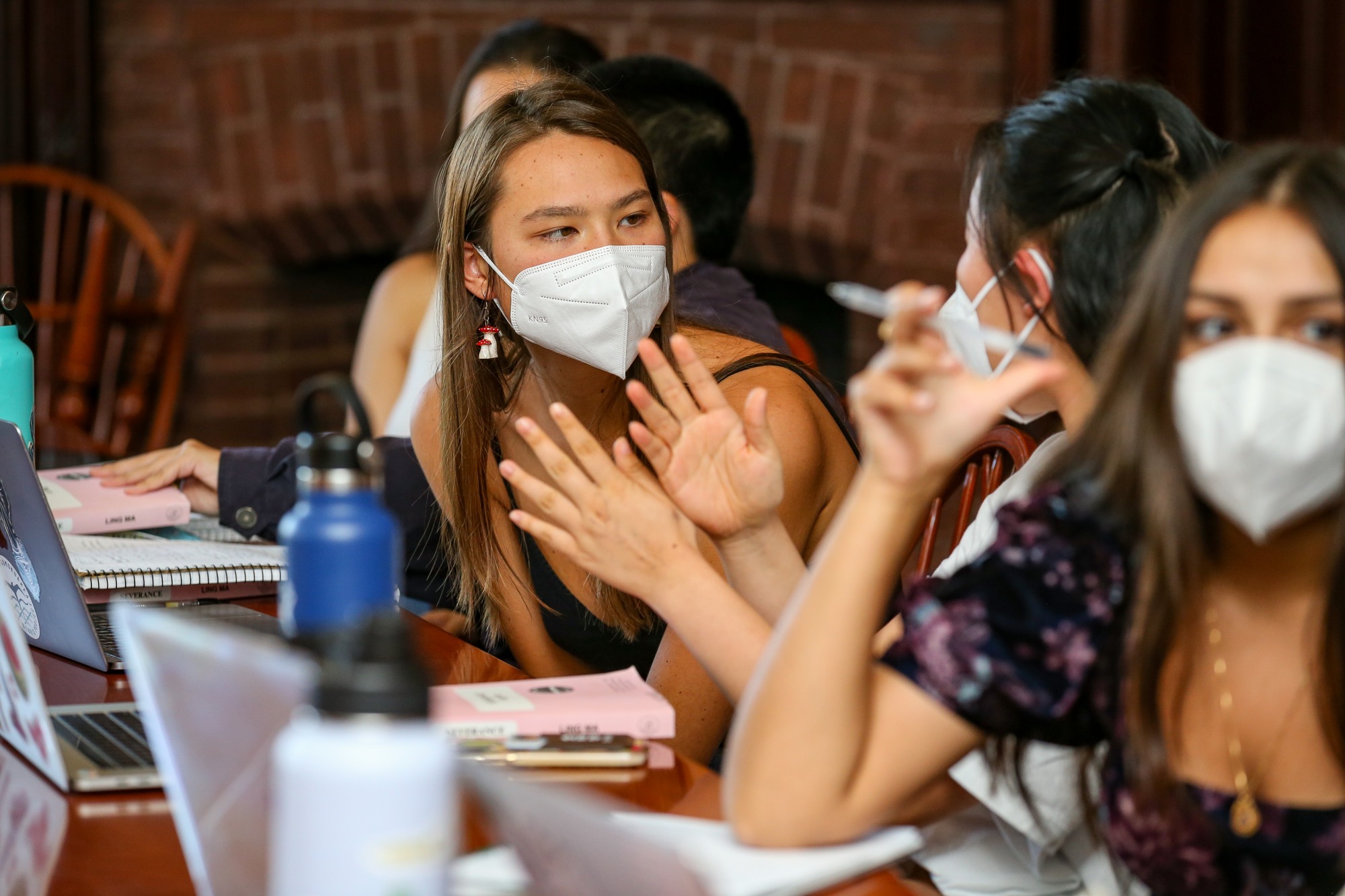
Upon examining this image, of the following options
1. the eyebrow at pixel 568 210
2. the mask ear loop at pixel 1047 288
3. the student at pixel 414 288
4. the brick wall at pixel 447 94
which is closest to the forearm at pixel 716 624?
the mask ear loop at pixel 1047 288

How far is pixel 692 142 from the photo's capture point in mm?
2213

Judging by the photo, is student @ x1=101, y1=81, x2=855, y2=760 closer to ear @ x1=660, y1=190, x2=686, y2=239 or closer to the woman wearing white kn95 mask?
the woman wearing white kn95 mask

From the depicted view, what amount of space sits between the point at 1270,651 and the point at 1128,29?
2.71 meters

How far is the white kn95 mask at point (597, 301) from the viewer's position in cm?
150

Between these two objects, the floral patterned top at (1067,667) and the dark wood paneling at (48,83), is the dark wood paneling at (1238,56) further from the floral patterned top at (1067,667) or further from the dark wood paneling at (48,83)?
the floral patterned top at (1067,667)

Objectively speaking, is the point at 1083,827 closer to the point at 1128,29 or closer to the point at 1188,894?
the point at 1188,894

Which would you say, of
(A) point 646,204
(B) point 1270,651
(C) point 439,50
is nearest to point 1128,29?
(C) point 439,50

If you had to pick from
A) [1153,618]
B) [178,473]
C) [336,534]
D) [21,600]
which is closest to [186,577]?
[21,600]

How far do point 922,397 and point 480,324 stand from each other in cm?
91

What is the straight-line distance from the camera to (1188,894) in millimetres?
879

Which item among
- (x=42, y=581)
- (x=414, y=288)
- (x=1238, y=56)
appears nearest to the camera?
(x=42, y=581)

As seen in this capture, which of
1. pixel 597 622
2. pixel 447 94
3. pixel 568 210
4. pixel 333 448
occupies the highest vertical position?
pixel 447 94

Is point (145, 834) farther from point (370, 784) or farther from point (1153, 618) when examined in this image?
point (1153, 618)

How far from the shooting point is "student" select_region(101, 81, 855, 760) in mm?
1508
